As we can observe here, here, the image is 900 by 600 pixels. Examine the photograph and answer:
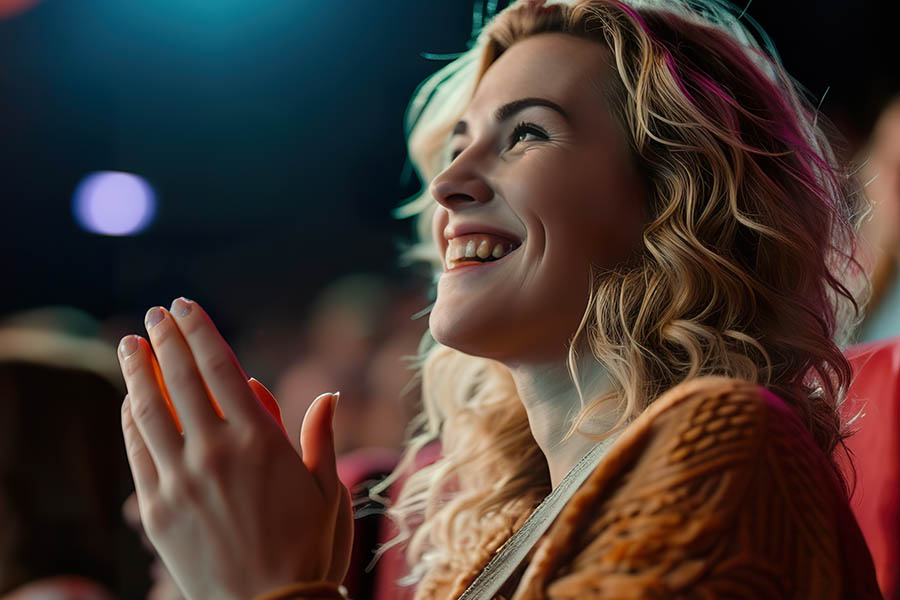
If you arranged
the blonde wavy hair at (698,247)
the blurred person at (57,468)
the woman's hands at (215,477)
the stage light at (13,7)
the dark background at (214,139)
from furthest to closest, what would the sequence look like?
1. the dark background at (214,139)
2. the stage light at (13,7)
3. the blurred person at (57,468)
4. the blonde wavy hair at (698,247)
5. the woman's hands at (215,477)

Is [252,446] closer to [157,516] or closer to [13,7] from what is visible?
[157,516]

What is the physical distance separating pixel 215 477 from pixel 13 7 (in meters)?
2.69

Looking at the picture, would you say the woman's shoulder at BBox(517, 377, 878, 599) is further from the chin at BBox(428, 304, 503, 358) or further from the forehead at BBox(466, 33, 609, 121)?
the forehead at BBox(466, 33, 609, 121)

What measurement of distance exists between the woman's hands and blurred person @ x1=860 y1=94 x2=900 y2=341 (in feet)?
3.34

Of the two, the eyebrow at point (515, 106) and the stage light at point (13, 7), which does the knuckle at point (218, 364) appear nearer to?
the eyebrow at point (515, 106)

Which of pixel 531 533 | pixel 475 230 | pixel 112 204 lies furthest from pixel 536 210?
pixel 112 204

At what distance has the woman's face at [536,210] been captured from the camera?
98 cm

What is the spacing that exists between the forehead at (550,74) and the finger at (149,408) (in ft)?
1.70

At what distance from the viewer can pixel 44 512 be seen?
163 cm

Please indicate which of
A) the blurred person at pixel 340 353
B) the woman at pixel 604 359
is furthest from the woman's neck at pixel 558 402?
the blurred person at pixel 340 353

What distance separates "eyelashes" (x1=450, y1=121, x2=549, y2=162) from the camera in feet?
3.42

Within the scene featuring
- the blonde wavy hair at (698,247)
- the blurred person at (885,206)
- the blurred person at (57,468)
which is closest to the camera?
the blonde wavy hair at (698,247)

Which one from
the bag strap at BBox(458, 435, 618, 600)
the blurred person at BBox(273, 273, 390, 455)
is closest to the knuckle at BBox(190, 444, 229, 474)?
the bag strap at BBox(458, 435, 618, 600)

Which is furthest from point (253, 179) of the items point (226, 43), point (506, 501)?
point (506, 501)
